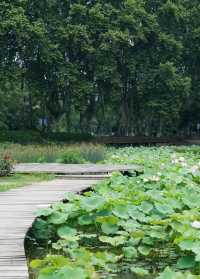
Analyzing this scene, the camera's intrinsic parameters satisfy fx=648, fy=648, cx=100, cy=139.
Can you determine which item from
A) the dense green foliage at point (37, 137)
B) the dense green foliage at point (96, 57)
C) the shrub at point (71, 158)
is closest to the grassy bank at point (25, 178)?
the shrub at point (71, 158)

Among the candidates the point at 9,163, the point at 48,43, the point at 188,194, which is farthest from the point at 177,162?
the point at 48,43

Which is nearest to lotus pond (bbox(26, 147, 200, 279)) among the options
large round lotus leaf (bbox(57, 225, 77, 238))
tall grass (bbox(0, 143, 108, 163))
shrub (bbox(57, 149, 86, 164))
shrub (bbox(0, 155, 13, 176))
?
large round lotus leaf (bbox(57, 225, 77, 238))

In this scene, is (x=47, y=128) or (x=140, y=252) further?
(x=47, y=128)

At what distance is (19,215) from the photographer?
25.4 feet

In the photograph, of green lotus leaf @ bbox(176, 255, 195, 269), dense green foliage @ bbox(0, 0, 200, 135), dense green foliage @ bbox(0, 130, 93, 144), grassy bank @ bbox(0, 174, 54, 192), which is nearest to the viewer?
green lotus leaf @ bbox(176, 255, 195, 269)

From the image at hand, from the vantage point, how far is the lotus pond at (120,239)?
5164 mm

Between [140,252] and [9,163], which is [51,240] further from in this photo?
[9,163]

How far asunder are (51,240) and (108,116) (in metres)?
41.3

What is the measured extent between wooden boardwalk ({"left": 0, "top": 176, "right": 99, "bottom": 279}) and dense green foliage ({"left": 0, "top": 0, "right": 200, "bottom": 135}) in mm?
21338

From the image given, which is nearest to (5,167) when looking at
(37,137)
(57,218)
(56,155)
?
(56,155)

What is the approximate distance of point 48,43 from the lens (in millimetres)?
33188

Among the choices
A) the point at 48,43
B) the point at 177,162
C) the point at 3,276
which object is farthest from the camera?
the point at 48,43

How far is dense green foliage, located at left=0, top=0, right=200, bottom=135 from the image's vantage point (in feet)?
109

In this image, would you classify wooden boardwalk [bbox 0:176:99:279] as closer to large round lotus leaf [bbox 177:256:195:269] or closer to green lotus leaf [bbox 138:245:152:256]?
green lotus leaf [bbox 138:245:152:256]
